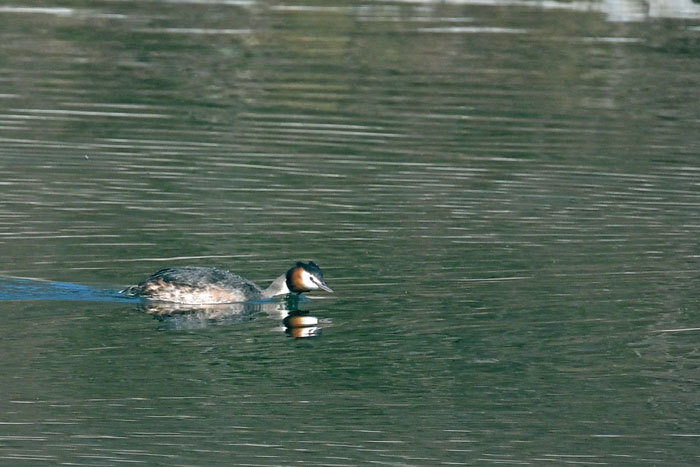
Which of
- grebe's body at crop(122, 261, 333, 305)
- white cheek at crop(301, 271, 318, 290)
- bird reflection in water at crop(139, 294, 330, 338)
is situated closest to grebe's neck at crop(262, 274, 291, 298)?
grebe's body at crop(122, 261, 333, 305)

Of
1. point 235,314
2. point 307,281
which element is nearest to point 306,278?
point 307,281

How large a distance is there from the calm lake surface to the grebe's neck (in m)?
0.36

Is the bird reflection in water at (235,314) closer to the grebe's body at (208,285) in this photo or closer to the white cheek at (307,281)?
the grebe's body at (208,285)

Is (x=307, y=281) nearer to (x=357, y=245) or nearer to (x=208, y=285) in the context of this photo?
(x=208, y=285)

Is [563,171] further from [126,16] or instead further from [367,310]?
[126,16]

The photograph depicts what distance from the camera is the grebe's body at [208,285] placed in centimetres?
1739

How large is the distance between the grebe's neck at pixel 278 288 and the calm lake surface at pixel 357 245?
0.36m

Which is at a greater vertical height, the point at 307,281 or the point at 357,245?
the point at 307,281

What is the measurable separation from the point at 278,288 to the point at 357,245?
8.15 feet

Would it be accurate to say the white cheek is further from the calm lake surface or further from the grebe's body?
the calm lake surface

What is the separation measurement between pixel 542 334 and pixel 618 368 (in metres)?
1.26

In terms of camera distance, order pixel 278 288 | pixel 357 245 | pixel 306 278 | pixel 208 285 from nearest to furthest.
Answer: pixel 306 278, pixel 208 285, pixel 278 288, pixel 357 245

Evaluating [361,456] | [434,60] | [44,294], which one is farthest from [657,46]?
[361,456]

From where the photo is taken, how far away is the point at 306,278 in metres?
17.4
